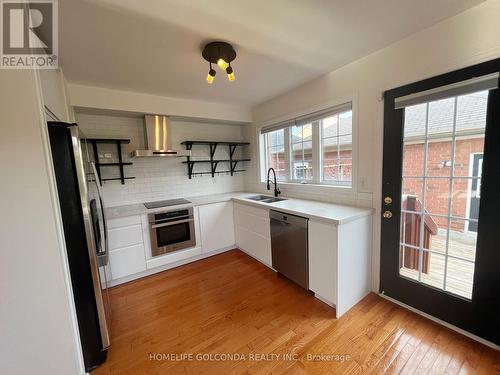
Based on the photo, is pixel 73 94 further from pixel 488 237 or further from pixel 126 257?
pixel 488 237

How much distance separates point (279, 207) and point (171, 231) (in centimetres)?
152

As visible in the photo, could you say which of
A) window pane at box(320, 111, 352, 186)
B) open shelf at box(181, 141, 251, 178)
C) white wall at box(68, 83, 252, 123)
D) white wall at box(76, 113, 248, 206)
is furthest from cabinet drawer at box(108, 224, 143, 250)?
window pane at box(320, 111, 352, 186)

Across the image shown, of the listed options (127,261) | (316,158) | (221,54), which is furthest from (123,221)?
(316,158)

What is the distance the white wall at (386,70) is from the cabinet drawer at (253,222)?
851 mm

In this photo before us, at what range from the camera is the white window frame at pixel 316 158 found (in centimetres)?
218

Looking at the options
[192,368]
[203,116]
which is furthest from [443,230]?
[203,116]

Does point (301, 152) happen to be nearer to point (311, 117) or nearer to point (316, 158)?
point (316, 158)

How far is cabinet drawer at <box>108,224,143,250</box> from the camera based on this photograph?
240 centimetres

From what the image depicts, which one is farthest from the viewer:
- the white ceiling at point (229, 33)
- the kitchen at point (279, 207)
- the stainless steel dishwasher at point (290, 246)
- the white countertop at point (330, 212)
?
the stainless steel dishwasher at point (290, 246)

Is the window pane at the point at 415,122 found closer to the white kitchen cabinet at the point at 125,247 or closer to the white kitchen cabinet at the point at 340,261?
the white kitchen cabinet at the point at 340,261

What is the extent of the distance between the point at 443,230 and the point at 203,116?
3.10 metres

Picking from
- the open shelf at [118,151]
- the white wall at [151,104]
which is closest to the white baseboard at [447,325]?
the white wall at [151,104]

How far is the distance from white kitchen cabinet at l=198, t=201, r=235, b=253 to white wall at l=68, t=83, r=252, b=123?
142 cm

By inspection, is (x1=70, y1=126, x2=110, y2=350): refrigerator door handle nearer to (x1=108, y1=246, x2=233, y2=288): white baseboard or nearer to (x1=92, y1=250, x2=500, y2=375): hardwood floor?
(x1=92, y1=250, x2=500, y2=375): hardwood floor
